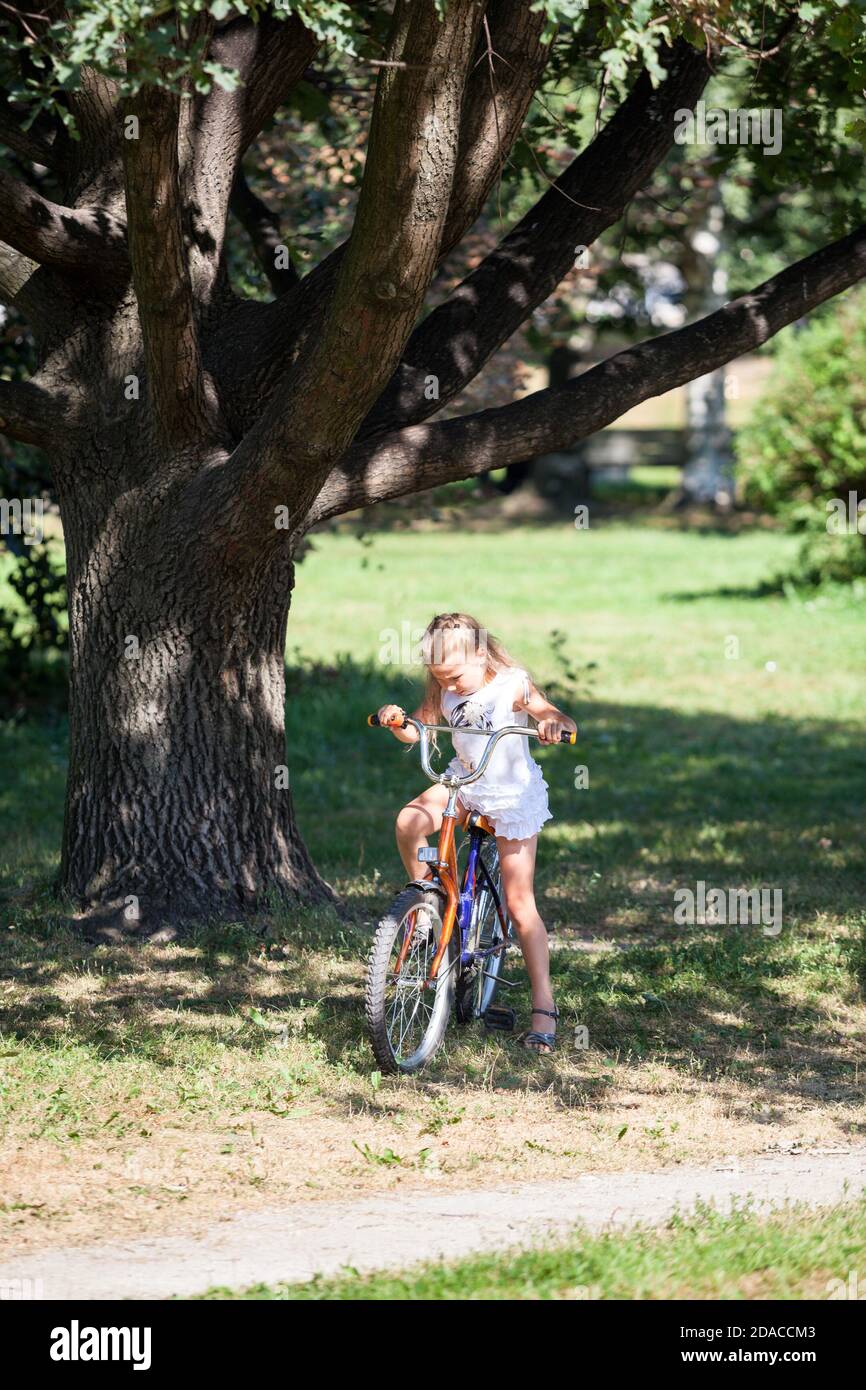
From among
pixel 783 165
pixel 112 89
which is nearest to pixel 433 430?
pixel 112 89

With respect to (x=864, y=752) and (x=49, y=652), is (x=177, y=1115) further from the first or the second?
(x=49, y=652)

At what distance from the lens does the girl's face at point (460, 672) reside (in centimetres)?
547

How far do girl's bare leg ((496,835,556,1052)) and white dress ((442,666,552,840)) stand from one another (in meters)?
0.06

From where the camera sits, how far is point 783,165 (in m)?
8.05

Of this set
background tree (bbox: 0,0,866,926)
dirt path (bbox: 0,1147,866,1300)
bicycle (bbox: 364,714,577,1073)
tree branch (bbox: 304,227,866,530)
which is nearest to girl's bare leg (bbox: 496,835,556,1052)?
bicycle (bbox: 364,714,577,1073)

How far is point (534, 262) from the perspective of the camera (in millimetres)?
6844

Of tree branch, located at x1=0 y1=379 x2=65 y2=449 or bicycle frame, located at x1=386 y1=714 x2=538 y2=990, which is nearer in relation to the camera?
bicycle frame, located at x1=386 y1=714 x2=538 y2=990

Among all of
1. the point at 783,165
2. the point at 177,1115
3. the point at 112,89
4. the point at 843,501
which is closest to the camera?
the point at 177,1115

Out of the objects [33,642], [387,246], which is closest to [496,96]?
[387,246]

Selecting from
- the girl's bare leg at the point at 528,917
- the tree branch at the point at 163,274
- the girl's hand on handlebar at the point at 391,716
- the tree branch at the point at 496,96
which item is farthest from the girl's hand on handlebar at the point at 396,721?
the tree branch at the point at 496,96

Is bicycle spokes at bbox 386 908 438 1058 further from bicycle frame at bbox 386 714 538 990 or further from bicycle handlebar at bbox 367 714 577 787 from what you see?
bicycle handlebar at bbox 367 714 577 787

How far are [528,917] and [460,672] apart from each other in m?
0.89

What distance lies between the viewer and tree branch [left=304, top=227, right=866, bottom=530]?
21.6 feet
